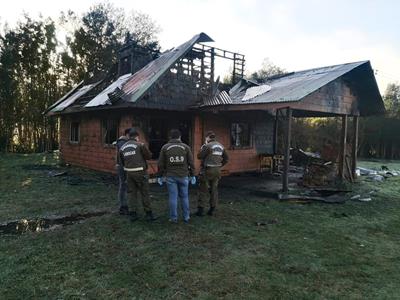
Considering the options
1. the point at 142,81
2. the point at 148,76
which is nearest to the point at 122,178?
the point at 142,81

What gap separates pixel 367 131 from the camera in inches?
1041

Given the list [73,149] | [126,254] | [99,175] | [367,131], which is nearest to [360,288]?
[126,254]

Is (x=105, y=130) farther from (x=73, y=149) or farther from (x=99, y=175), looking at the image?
(x=73, y=149)

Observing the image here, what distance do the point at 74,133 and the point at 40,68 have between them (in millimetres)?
9532

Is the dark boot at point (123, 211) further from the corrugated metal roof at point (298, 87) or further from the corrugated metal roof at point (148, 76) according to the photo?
the corrugated metal roof at point (298, 87)

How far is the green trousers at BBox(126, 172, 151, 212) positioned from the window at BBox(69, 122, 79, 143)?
9480 millimetres

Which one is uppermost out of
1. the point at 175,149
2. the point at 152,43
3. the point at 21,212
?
the point at 152,43

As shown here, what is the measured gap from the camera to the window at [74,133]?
14.8 m

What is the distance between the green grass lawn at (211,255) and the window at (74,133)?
7472 mm

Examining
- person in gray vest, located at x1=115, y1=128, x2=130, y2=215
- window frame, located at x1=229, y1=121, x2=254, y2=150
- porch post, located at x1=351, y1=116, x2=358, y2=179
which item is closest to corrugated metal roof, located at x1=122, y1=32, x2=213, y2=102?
person in gray vest, located at x1=115, y1=128, x2=130, y2=215

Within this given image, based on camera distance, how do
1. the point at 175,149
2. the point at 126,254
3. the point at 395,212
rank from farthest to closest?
1. the point at 395,212
2. the point at 175,149
3. the point at 126,254

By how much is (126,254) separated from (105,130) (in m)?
8.32

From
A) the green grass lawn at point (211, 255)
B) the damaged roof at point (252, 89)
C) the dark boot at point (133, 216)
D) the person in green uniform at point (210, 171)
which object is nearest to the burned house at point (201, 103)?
the damaged roof at point (252, 89)

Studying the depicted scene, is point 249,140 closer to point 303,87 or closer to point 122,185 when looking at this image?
point 303,87
